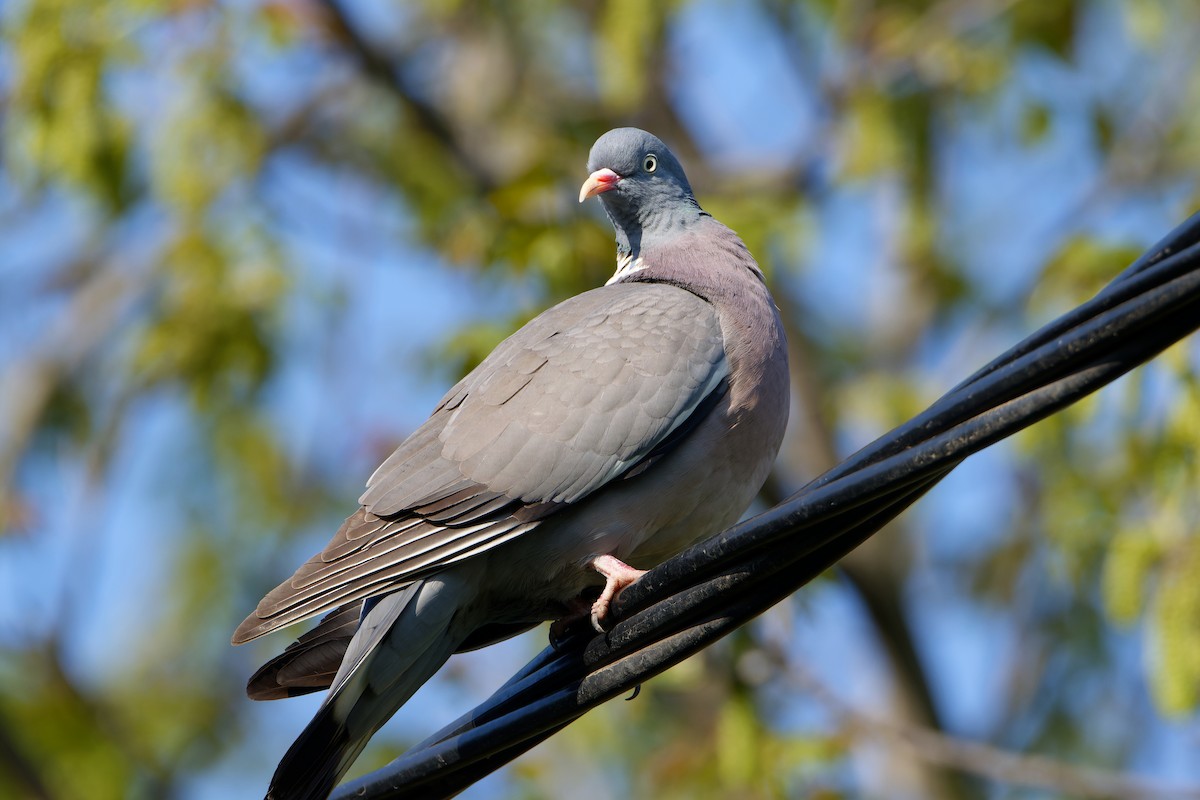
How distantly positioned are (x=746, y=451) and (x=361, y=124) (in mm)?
6455

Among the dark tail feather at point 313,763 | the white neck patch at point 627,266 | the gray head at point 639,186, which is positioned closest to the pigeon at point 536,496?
the dark tail feather at point 313,763

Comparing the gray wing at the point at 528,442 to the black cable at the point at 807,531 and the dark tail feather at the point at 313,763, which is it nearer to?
the dark tail feather at the point at 313,763

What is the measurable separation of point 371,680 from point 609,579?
0.63 metres

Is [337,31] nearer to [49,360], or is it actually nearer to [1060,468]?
[49,360]

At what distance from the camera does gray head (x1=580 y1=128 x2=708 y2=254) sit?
4375mm

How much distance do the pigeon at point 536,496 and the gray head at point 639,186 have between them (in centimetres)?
51

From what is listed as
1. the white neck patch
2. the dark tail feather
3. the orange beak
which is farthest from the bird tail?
the orange beak

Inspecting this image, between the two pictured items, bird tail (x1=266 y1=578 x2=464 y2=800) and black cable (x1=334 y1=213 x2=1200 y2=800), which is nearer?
black cable (x1=334 y1=213 x2=1200 y2=800)

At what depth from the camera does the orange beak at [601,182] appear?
171 inches

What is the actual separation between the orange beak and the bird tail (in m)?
1.50

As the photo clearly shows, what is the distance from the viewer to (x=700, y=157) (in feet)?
29.4

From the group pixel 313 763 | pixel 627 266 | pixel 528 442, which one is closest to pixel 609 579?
pixel 528 442

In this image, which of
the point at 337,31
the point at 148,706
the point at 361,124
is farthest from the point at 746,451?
the point at 148,706

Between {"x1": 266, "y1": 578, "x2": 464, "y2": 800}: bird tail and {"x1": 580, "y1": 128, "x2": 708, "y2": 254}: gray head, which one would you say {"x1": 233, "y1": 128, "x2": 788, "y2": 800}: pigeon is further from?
{"x1": 580, "y1": 128, "x2": 708, "y2": 254}: gray head
